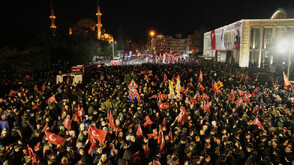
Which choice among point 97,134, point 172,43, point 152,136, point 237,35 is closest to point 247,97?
point 152,136

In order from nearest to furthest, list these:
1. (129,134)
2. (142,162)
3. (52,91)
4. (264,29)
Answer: (142,162), (129,134), (52,91), (264,29)

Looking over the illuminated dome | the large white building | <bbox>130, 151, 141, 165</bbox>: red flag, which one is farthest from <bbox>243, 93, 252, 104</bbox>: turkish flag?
the illuminated dome

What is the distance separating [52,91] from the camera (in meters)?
12.4

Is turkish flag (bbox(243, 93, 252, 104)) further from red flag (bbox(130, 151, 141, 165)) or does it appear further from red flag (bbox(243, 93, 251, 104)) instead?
red flag (bbox(130, 151, 141, 165))

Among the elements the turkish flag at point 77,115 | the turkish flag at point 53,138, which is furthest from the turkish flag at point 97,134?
the turkish flag at point 77,115

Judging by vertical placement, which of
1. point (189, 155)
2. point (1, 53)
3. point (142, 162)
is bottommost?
point (142, 162)

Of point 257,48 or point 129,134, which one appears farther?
point 257,48

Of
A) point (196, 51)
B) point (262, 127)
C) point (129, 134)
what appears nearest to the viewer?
point (129, 134)

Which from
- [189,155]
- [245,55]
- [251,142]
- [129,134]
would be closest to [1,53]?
[129,134]

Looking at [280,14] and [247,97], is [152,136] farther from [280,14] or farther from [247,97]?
[280,14]

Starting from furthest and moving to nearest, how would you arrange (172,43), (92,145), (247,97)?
(172,43)
(247,97)
(92,145)

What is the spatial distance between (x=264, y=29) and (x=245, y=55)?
3864 mm

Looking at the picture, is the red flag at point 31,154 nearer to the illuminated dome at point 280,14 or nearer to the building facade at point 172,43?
the illuminated dome at point 280,14

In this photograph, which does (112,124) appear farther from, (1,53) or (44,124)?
(1,53)
